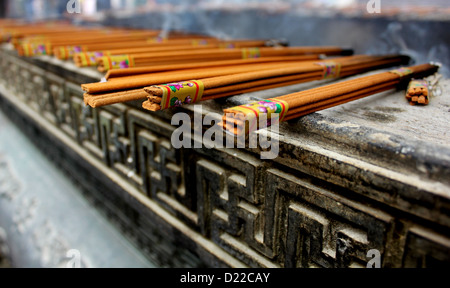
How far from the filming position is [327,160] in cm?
87

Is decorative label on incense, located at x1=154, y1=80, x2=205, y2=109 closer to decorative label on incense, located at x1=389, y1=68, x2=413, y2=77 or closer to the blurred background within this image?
decorative label on incense, located at x1=389, y1=68, x2=413, y2=77

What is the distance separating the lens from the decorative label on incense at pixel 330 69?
1.38 metres

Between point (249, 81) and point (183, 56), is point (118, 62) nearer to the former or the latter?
point (183, 56)

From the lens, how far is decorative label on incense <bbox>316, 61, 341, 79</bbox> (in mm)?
1376

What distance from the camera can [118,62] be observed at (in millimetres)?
1384

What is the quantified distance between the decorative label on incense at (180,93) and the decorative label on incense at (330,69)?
0.62 metres

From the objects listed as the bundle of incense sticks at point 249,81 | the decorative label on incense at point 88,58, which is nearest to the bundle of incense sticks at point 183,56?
the decorative label on incense at point 88,58

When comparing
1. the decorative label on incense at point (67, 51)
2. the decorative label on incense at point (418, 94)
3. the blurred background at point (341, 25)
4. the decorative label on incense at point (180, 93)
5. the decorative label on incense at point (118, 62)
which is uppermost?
the blurred background at point (341, 25)

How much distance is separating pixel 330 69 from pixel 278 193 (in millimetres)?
643

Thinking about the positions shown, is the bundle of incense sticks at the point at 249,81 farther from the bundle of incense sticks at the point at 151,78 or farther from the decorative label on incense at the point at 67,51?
the decorative label on incense at the point at 67,51

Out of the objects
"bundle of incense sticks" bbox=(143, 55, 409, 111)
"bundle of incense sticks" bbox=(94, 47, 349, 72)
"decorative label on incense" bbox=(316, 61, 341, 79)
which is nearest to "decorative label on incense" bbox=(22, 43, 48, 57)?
"bundle of incense sticks" bbox=(94, 47, 349, 72)

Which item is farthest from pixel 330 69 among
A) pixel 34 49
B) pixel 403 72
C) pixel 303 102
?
pixel 34 49

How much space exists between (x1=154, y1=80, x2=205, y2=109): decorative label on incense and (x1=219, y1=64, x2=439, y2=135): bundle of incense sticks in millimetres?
190
